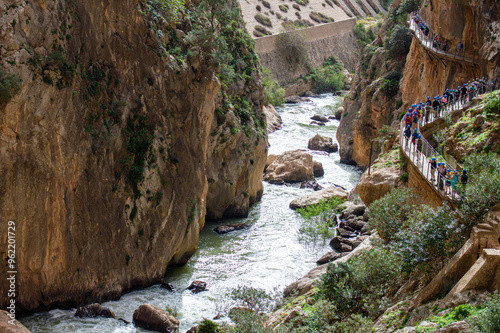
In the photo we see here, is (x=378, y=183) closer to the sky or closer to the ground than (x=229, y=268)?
closer to the sky

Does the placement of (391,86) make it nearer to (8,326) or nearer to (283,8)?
(8,326)

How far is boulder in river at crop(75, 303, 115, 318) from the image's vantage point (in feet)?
66.1

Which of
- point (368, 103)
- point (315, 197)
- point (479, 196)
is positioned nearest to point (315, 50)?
point (368, 103)

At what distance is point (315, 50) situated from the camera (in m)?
85.6

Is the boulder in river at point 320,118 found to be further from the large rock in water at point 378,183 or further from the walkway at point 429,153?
the large rock in water at point 378,183

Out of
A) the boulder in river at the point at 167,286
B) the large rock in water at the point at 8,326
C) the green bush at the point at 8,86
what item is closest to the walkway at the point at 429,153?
the boulder in river at the point at 167,286

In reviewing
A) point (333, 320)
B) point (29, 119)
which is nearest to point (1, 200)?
point (29, 119)

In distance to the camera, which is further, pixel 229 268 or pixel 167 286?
pixel 229 268

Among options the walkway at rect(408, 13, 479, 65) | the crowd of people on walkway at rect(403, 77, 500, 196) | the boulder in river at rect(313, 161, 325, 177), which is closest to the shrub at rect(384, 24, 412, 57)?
the walkway at rect(408, 13, 479, 65)

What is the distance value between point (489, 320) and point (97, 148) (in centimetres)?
1674

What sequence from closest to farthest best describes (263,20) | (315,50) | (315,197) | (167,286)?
(167,286) < (315,197) < (263,20) < (315,50)

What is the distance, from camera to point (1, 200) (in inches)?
699

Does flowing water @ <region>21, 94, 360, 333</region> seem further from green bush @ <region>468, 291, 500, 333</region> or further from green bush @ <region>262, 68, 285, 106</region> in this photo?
green bush @ <region>262, 68, 285, 106</region>

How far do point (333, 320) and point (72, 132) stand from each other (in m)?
12.6
